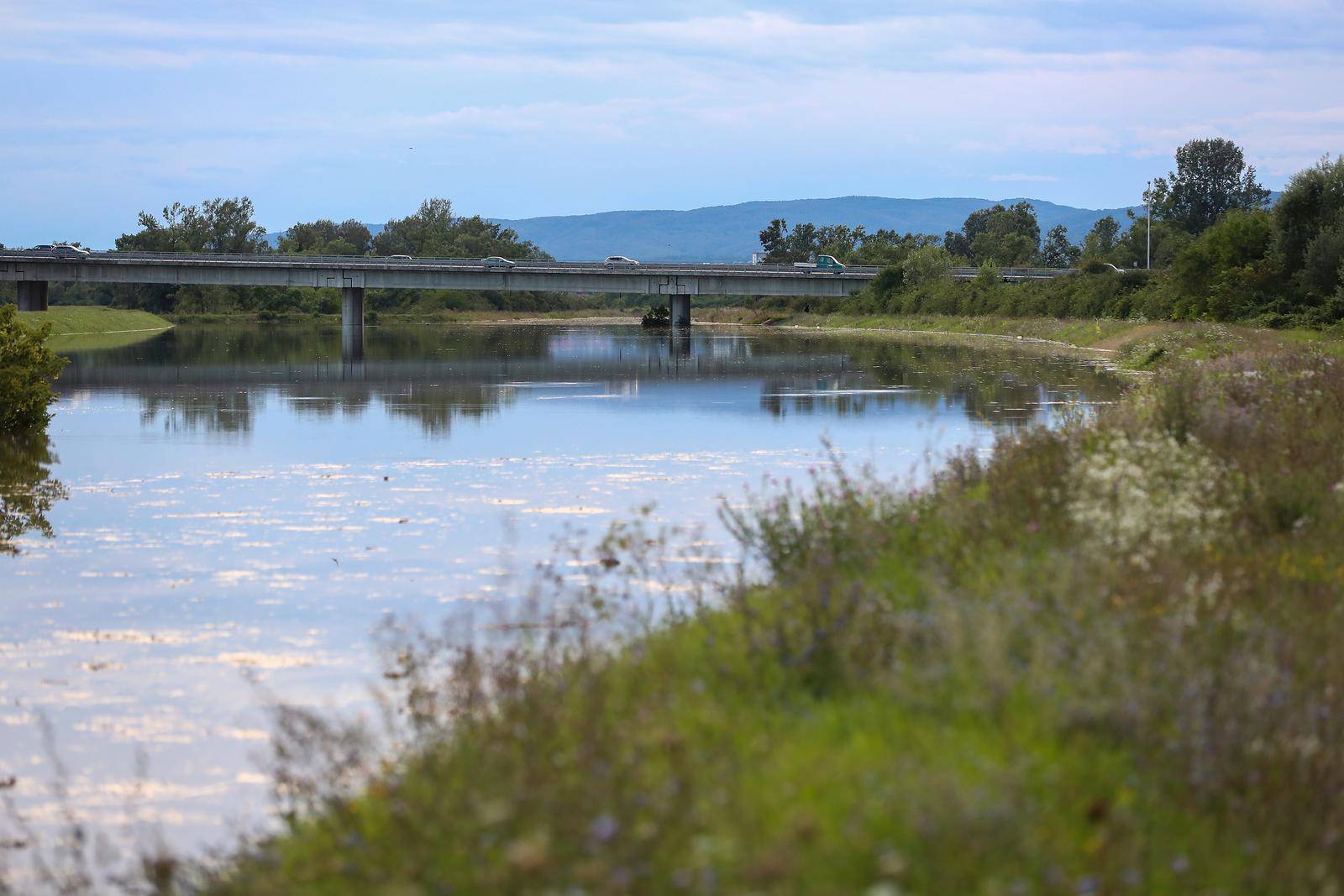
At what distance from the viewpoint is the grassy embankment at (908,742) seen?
6477 mm

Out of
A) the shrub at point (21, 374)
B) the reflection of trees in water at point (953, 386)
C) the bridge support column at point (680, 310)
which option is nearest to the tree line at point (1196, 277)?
the reflection of trees in water at point (953, 386)

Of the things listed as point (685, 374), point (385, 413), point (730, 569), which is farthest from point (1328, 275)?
point (730, 569)

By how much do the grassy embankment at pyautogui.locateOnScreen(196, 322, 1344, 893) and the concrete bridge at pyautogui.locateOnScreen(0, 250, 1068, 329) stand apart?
350ft

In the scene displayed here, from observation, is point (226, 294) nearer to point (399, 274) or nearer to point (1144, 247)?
point (399, 274)

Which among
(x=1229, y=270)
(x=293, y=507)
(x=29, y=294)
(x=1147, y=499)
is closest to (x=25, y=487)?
(x=293, y=507)

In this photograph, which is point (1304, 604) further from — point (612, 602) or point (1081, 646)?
point (612, 602)

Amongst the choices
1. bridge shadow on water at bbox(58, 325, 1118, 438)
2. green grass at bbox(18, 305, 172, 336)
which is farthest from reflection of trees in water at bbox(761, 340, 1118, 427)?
green grass at bbox(18, 305, 172, 336)

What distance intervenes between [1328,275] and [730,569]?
4642 cm

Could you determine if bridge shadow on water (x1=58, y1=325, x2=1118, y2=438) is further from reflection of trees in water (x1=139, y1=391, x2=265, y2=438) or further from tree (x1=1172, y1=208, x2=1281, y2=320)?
tree (x1=1172, y1=208, x2=1281, y2=320)

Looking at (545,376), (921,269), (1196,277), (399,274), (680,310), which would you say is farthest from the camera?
(680,310)

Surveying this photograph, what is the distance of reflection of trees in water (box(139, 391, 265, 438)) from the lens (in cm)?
3526

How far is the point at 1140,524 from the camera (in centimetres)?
1203

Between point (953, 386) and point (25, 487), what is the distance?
30.6m

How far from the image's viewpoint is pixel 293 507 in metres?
21.9
